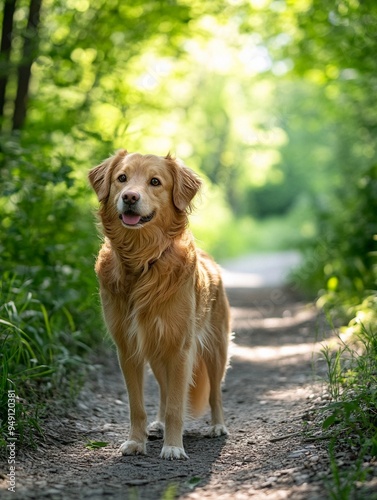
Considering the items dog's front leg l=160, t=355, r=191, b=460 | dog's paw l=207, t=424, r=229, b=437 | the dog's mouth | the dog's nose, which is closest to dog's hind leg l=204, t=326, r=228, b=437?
dog's paw l=207, t=424, r=229, b=437

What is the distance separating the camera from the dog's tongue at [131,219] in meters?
4.02

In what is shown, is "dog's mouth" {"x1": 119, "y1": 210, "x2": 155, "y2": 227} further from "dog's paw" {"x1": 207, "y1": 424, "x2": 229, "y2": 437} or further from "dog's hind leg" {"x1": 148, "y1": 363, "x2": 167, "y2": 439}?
"dog's paw" {"x1": 207, "y1": 424, "x2": 229, "y2": 437}

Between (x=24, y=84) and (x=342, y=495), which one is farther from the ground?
(x=24, y=84)

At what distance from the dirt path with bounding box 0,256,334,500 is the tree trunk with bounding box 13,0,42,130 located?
3.11 m

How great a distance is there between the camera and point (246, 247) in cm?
2944

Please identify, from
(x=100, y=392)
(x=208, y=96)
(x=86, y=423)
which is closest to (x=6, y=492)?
(x=86, y=423)

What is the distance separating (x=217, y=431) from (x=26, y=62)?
444 centimetres

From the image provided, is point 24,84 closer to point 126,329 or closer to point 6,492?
point 126,329

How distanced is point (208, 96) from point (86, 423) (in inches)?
863

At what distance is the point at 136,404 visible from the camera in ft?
13.7

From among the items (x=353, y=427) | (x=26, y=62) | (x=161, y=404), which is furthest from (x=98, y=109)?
(x=353, y=427)

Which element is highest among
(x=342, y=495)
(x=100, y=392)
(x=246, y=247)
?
(x=342, y=495)

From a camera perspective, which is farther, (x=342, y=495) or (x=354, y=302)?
(x=354, y=302)

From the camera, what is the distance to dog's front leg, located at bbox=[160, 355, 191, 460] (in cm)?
397
